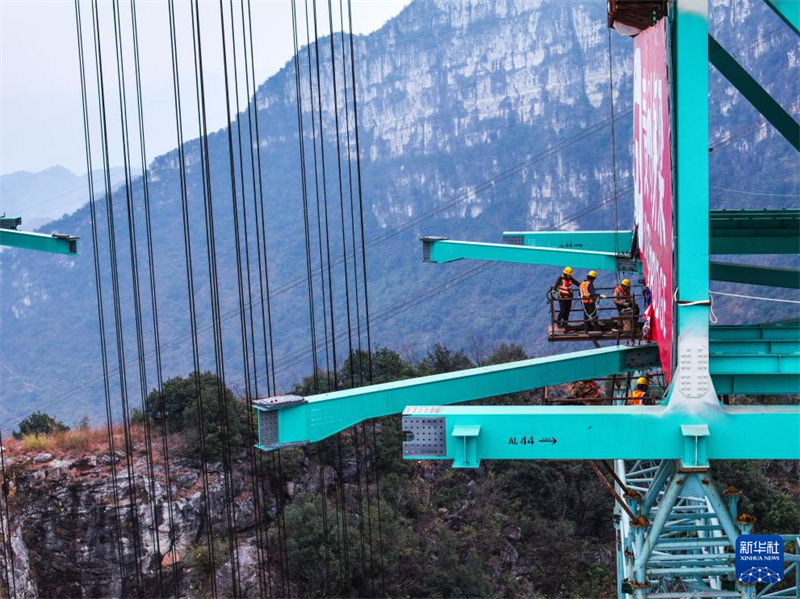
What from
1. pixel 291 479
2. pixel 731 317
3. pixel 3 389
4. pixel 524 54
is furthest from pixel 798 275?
pixel 524 54

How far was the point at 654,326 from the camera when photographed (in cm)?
1998

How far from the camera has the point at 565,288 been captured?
22.9 meters

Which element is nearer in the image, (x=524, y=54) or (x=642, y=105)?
(x=642, y=105)

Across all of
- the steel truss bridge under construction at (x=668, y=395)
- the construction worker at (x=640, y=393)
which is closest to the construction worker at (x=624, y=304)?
the construction worker at (x=640, y=393)

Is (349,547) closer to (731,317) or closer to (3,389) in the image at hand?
(731,317)

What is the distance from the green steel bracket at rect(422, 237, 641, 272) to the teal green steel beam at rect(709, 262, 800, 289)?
16.4 ft

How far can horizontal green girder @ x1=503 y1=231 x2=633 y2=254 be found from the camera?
106 feet

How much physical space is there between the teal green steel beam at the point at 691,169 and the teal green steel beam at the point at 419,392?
10.3ft

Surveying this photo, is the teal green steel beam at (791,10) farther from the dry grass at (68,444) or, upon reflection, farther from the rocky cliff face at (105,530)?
the dry grass at (68,444)

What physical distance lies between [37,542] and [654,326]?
2479cm

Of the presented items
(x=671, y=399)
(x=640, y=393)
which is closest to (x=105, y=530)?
(x=640, y=393)

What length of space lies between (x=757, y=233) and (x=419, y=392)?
446 inches

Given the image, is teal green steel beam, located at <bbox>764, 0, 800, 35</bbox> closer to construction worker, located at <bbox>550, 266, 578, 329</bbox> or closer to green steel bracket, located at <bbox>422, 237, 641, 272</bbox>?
construction worker, located at <bbox>550, 266, 578, 329</bbox>

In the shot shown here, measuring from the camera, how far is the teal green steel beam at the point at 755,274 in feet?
80.7
